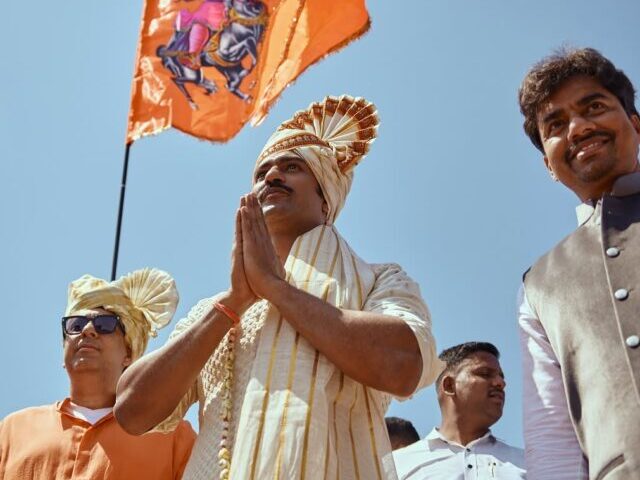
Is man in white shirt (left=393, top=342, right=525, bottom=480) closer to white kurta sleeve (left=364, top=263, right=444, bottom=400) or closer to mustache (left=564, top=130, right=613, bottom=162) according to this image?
white kurta sleeve (left=364, top=263, right=444, bottom=400)

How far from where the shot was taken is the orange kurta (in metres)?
4.63

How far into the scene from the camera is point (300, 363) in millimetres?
3488

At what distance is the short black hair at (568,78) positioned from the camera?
354cm

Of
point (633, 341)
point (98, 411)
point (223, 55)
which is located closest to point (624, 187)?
point (633, 341)

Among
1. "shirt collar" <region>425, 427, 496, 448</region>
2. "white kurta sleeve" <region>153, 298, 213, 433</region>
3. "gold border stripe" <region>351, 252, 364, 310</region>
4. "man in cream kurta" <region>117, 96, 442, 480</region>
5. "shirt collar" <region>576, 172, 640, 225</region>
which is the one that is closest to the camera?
"shirt collar" <region>576, 172, 640, 225</region>

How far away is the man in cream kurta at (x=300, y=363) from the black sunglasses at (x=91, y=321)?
1280mm

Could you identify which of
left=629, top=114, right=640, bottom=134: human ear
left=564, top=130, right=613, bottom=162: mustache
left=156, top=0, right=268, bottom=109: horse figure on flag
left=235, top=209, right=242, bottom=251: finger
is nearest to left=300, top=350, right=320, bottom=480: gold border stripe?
left=235, top=209, right=242, bottom=251: finger

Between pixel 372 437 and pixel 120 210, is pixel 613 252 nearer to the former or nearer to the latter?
pixel 372 437

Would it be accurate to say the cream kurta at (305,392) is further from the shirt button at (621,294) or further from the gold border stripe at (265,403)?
the shirt button at (621,294)

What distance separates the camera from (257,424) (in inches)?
132

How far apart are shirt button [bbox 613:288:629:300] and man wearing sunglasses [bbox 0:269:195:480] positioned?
2.47 m

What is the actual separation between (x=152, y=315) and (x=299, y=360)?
2.05m

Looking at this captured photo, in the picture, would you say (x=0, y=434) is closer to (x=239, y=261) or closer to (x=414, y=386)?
(x=239, y=261)

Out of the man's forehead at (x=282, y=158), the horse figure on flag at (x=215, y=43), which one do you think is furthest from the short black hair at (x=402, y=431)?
the man's forehead at (x=282, y=158)
